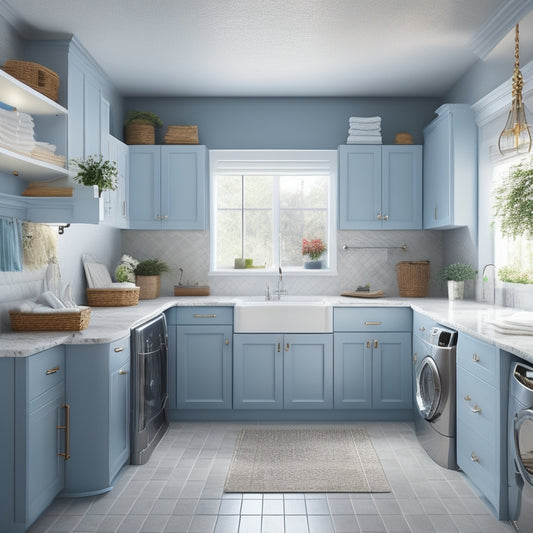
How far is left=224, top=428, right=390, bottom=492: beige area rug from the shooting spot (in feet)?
9.86

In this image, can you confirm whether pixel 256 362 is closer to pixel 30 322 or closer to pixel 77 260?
pixel 77 260

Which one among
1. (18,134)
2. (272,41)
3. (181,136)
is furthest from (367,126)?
(18,134)

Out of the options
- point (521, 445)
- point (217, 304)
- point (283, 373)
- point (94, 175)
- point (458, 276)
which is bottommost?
point (283, 373)

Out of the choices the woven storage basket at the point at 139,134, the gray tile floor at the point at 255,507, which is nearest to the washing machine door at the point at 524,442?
the gray tile floor at the point at 255,507

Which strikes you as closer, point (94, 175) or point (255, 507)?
point (255, 507)

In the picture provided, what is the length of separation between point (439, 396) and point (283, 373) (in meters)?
1.33

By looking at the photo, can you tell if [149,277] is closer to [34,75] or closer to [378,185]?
[34,75]

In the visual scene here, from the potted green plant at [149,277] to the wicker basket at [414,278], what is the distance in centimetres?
211

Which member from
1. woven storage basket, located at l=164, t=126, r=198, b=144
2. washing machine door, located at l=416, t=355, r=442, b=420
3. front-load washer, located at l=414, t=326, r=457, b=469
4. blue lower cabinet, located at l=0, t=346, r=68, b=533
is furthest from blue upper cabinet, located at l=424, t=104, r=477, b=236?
blue lower cabinet, located at l=0, t=346, r=68, b=533

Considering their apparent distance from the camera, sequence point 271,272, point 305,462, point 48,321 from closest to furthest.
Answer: point 48,321 < point 305,462 < point 271,272

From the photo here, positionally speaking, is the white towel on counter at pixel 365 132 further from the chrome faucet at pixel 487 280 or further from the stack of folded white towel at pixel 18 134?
the stack of folded white towel at pixel 18 134

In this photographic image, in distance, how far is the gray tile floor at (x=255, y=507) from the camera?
254cm

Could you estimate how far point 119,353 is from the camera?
9.76ft

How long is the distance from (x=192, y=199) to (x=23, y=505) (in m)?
2.87
